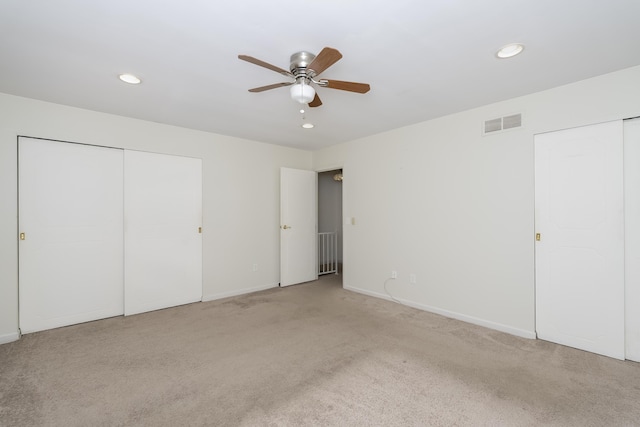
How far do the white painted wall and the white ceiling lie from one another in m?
4.09

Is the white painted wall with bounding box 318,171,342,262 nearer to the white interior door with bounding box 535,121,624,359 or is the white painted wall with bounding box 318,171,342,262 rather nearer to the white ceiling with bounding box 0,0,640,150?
the white ceiling with bounding box 0,0,640,150

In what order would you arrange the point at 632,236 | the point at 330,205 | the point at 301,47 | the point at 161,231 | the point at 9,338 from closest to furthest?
the point at 301,47 → the point at 632,236 → the point at 9,338 → the point at 161,231 → the point at 330,205

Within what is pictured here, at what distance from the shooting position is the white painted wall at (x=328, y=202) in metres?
7.24

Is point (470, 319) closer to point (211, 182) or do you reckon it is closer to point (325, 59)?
point (325, 59)

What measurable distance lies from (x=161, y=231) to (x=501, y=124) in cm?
433

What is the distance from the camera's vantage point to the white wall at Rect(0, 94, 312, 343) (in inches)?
115

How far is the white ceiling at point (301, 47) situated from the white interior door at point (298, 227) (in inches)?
78.4

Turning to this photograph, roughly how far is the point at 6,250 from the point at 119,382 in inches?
79.8

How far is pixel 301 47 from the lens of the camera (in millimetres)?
2037

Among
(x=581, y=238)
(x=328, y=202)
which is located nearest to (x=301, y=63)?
(x=581, y=238)

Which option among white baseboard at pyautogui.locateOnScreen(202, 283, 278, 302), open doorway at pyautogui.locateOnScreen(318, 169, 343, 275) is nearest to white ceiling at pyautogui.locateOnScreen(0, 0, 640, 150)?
white baseboard at pyautogui.locateOnScreen(202, 283, 278, 302)

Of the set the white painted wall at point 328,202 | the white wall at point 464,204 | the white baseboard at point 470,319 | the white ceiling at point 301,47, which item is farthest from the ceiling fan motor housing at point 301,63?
the white painted wall at point 328,202

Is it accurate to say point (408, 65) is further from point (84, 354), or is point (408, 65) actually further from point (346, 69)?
point (84, 354)

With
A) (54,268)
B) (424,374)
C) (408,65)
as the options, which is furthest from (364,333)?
(54,268)
